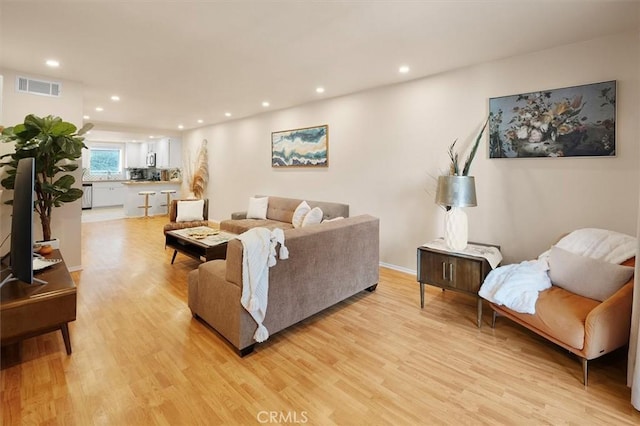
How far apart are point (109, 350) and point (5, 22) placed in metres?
2.80

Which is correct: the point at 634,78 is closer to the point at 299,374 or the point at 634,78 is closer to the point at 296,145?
the point at 299,374

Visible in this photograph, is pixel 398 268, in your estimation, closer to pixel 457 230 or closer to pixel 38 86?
pixel 457 230

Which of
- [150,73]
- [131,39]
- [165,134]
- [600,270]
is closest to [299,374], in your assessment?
[600,270]

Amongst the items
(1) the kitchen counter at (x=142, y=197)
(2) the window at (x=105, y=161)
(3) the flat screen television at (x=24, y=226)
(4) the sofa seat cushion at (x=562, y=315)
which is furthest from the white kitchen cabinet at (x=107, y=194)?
(4) the sofa seat cushion at (x=562, y=315)

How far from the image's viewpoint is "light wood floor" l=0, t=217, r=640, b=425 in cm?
164

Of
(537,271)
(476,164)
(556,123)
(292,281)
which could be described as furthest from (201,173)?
(537,271)

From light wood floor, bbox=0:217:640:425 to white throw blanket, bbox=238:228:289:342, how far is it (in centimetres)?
35

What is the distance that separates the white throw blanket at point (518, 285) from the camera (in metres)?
2.15

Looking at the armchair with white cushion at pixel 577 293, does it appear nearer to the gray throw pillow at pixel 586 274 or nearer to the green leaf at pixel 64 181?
the gray throw pillow at pixel 586 274

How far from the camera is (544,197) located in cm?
296

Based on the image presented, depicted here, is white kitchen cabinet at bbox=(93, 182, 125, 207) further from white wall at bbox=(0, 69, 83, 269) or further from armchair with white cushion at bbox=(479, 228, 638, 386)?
armchair with white cushion at bbox=(479, 228, 638, 386)

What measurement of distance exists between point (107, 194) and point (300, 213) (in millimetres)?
8965

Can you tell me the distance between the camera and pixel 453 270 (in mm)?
2715

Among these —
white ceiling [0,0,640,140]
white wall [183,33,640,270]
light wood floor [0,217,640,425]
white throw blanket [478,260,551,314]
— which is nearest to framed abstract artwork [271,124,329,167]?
white wall [183,33,640,270]
